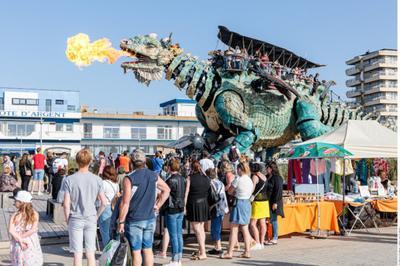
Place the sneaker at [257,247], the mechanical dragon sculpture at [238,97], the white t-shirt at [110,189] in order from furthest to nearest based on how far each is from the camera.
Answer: the mechanical dragon sculpture at [238,97] < the sneaker at [257,247] < the white t-shirt at [110,189]

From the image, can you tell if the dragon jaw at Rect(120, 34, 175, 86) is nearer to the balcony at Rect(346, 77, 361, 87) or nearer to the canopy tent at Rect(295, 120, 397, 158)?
the canopy tent at Rect(295, 120, 397, 158)

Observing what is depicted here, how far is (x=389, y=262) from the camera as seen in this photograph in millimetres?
8430

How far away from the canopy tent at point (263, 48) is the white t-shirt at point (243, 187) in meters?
24.9

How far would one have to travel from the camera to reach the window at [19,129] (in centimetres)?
5716

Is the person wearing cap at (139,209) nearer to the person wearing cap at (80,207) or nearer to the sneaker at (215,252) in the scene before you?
the person wearing cap at (80,207)

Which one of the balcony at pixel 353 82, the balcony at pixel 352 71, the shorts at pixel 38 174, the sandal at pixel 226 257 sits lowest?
the sandal at pixel 226 257

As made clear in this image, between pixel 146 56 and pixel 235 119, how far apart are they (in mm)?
3746

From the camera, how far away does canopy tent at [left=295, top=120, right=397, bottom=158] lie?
38.8 ft

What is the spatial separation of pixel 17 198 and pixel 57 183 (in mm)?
7606

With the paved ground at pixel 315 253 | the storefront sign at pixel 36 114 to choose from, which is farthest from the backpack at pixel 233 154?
the storefront sign at pixel 36 114

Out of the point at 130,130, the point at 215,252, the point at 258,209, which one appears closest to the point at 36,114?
the point at 130,130

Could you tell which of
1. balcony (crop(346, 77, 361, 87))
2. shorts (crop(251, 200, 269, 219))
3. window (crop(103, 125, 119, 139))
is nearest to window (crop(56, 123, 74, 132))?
window (crop(103, 125, 119, 139))

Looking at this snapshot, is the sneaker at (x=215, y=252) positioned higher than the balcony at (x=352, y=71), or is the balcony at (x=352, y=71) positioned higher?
the balcony at (x=352, y=71)

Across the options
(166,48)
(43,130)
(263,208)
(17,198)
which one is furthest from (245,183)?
(43,130)
